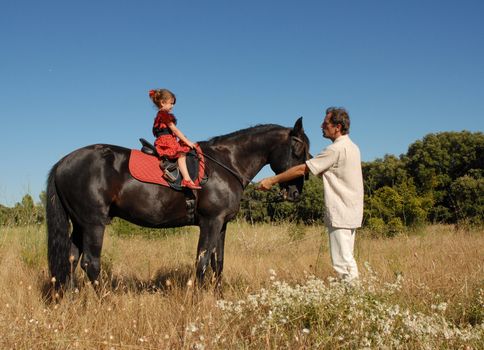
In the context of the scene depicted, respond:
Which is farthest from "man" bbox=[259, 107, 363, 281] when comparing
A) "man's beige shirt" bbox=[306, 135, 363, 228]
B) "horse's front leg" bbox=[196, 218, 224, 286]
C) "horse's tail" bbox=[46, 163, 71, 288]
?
"horse's tail" bbox=[46, 163, 71, 288]

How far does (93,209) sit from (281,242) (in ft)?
20.5

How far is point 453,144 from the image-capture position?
2334 centimetres

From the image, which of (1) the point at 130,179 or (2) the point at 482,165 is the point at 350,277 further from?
(2) the point at 482,165

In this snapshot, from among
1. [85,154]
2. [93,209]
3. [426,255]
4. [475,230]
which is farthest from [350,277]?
[475,230]

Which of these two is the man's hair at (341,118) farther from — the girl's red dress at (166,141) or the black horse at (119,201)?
the girl's red dress at (166,141)

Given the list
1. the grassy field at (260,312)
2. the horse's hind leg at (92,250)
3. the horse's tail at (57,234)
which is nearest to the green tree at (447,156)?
the grassy field at (260,312)

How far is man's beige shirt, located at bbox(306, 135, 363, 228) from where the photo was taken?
4.10m

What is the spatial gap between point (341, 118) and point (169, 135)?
217cm

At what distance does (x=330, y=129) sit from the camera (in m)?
4.34

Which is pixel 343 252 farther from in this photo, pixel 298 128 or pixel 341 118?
pixel 298 128

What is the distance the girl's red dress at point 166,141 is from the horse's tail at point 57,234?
53.9 inches

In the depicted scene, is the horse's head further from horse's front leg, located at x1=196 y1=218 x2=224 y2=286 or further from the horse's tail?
the horse's tail

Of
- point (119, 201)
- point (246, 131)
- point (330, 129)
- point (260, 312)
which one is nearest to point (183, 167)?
point (119, 201)

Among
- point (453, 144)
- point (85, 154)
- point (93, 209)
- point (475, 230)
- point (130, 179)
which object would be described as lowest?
point (475, 230)
